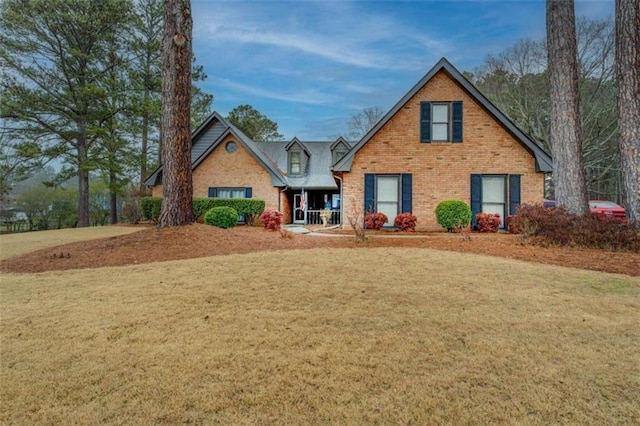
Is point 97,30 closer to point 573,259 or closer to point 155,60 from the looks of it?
point 155,60

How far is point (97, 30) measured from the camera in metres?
21.7

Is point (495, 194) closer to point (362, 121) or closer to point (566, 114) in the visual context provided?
point (566, 114)

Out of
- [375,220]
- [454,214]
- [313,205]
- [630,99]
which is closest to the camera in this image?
[630,99]

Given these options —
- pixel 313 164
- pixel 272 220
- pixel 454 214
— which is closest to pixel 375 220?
pixel 454 214

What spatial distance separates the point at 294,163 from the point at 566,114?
16.2 metres

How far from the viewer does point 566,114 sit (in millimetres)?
9922

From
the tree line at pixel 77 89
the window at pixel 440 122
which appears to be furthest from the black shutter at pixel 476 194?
the tree line at pixel 77 89

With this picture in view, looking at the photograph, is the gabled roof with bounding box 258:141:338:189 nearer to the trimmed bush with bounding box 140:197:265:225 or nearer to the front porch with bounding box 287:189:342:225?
the front porch with bounding box 287:189:342:225

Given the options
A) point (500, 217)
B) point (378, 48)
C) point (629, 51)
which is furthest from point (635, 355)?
point (378, 48)

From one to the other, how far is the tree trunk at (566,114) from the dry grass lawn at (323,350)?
550 cm

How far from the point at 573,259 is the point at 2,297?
9857mm

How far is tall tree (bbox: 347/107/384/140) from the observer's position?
4056 cm

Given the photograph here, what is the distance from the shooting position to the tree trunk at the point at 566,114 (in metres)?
9.77

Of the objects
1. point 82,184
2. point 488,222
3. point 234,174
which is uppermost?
point 234,174
